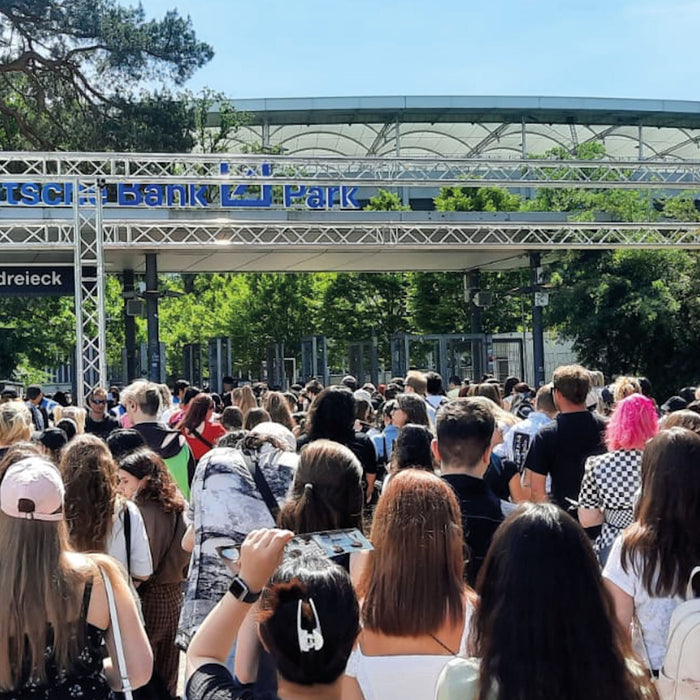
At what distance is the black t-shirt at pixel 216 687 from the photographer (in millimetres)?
2195

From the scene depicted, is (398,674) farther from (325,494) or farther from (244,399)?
(244,399)

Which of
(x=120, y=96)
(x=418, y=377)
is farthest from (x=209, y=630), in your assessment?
(x=120, y=96)

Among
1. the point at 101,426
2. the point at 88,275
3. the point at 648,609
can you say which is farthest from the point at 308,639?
the point at 88,275

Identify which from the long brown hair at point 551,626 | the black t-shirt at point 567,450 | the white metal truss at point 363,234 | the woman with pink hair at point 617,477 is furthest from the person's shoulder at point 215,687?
the white metal truss at point 363,234

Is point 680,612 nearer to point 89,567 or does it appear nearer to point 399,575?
point 399,575

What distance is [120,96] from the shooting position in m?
29.2

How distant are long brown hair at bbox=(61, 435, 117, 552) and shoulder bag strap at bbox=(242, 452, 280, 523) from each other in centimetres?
66

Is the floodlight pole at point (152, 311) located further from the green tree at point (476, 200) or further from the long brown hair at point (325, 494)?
the long brown hair at point (325, 494)

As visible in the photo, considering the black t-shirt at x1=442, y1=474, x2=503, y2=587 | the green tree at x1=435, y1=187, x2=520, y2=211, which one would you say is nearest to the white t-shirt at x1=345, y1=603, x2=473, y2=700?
the black t-shirt at x1=442, y1=474, x2=503, y2=587

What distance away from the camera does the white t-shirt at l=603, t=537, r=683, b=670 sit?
3354 millimetres

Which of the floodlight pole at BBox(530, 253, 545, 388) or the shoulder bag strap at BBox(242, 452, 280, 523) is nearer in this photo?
the shoulder bag strap at BBox(242, 452, 280, 523)

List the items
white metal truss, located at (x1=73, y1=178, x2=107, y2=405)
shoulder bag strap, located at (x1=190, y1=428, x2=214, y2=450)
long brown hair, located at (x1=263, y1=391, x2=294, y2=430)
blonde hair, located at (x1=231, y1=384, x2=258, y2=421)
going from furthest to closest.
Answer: white metal truss, located at (x1=73, y1=178, x2=107, y2=405) < blonde hair, located at (x1=231, y1=384, x2=258, y2=421) < shoulder bag strap, located at (x1=190, y1=428, x2=214, y2=450) < long brown hair, located at (x1=263, y1=391, x2=294, y2=430)

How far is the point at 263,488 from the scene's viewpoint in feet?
13.4

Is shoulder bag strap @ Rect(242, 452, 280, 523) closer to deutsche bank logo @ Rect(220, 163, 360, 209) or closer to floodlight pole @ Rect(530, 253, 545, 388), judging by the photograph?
deutsche bank logo @ Rect(220, 163, 360, 209)
